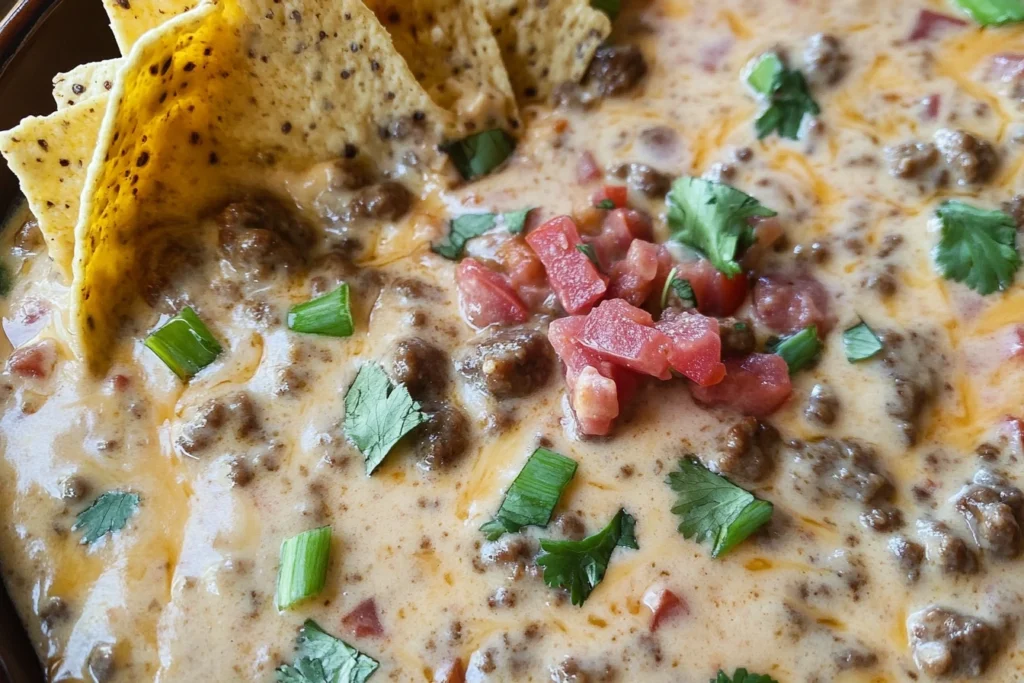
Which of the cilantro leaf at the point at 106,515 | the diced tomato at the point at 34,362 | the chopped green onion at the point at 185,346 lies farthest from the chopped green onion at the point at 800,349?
the diced tomato at the point at 34,362

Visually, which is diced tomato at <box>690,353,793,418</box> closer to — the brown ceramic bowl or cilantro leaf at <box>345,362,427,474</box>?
cilantro leaf at <box>345,362,427,474</box>

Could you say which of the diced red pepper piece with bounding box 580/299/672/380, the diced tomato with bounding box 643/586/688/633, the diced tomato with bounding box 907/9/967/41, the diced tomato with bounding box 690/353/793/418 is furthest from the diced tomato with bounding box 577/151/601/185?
the diced tomato with bounding box 643/586/688/633

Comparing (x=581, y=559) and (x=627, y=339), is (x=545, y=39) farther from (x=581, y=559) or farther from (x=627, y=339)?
(x=581, y=559)

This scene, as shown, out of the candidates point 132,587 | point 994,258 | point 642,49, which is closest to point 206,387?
point 132,587

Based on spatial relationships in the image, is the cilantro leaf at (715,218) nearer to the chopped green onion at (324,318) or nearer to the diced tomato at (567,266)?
the diced tomato at (567,266)

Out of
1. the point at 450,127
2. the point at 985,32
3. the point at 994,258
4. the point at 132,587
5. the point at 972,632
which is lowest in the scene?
the point at 972,632

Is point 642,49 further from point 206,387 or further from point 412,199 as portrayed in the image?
point 206,387
